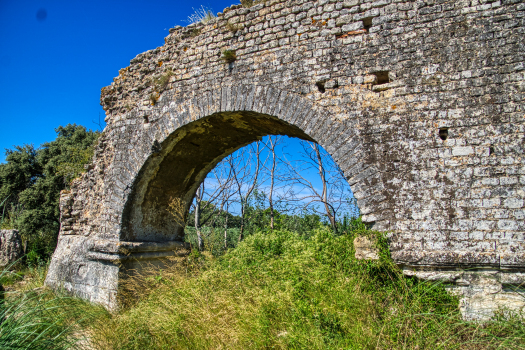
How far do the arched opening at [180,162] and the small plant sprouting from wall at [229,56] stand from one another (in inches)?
31.3

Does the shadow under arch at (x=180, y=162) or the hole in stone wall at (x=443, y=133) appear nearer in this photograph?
the hole in stone wall at (x=443, y=133)

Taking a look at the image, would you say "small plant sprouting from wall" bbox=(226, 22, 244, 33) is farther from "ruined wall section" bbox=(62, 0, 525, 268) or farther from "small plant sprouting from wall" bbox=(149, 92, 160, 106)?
"small plant sprouting from wall" bbox=(149, 92, 160, 106)

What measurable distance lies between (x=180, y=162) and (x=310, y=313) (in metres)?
3.48

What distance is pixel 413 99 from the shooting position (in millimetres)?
3527

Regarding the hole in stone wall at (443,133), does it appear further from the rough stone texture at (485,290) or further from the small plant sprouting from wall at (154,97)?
the small plant sprouting from wall at (154,97)

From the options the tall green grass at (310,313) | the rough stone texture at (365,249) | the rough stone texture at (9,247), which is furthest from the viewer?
the rough stone texture at (9,247)

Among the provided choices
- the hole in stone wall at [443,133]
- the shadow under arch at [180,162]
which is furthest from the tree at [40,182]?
the hole in stone wall at [443,133]

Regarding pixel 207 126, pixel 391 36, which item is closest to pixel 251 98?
pixel 207 126

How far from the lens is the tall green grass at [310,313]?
8.76ft

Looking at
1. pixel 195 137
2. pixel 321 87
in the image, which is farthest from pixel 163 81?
pixel 321 87

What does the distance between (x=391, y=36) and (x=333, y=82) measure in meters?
0.82

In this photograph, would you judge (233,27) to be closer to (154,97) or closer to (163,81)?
(163,81)

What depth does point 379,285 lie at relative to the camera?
3383mm

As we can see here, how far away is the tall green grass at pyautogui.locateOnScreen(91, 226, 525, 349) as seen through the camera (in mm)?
2670
